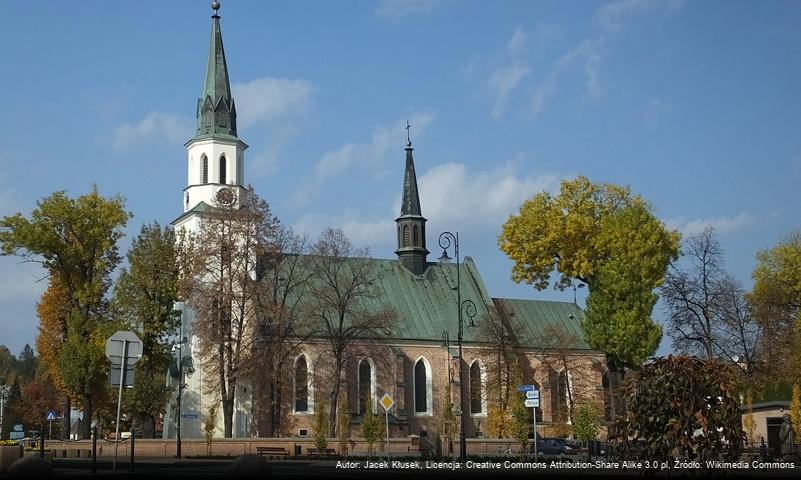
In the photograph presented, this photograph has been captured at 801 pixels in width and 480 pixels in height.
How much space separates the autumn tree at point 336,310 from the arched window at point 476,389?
7.61 meters

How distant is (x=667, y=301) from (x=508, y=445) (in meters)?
12.1

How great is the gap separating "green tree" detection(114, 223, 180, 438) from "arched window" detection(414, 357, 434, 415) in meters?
18.8

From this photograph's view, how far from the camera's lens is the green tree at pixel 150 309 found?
57.9 metres

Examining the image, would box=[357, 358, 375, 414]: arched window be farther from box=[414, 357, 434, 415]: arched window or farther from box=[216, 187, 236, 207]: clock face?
box=[216, 187, 236, 207]: clock face

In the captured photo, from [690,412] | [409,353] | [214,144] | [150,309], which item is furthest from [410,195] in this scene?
[690,412]

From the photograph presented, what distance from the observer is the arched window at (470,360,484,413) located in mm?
73062

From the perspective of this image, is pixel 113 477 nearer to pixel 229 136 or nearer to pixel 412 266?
pixel 229 136

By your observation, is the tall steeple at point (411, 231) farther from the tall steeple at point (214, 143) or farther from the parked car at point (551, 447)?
the parked car at point (551, 447)

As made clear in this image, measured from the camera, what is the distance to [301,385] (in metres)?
66.0

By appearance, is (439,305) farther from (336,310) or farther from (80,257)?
(80,257)

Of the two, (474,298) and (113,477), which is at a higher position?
(474,298)

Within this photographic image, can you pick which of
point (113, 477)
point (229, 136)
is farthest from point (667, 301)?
point (113, 477)

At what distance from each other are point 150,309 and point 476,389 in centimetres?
2568

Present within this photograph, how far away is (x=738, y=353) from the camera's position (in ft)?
195
